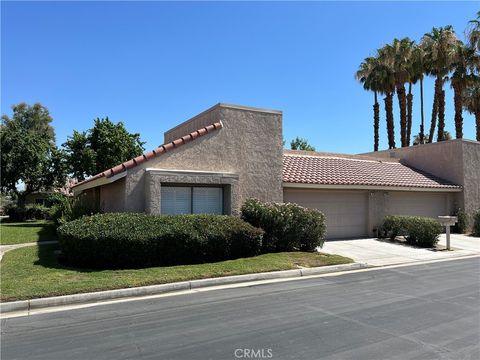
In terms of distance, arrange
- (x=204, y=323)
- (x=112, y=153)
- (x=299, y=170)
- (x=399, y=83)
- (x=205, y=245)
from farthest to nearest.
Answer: (x=399, y=83)
(x=112, y=153)
(x=299, y=170)
(x=205, y=245)
(x=204, y=323)

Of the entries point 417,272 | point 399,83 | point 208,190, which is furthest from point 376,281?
point 399,83

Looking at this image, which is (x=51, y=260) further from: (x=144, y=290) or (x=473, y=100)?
(x=473, y=100)

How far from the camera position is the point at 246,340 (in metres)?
5.61

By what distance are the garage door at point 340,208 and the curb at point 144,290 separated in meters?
6.17

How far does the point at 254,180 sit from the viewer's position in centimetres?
1498

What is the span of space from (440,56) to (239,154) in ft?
82.4

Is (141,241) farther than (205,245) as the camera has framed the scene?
No

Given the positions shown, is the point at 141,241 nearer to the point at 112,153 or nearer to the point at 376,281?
the point at 376,281

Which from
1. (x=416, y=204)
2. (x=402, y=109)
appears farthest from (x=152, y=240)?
(x=402, y=109)

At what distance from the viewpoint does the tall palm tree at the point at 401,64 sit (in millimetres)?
35812

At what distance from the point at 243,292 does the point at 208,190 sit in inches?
230

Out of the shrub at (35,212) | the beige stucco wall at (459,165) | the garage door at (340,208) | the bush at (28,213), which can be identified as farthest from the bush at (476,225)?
the shrub at (35,212)

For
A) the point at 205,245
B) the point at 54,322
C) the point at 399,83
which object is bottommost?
the point at 54,322

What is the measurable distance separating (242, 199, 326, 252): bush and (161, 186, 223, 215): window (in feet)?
3.18
